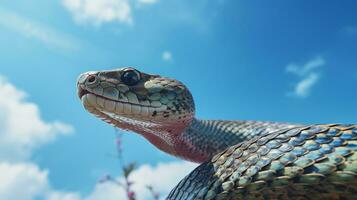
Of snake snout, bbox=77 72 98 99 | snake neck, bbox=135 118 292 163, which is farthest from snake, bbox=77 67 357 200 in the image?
snake neck, bbox=135 118 292 163

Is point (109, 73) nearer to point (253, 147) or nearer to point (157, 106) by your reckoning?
point (157, 106)

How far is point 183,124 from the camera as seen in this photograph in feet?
22.8

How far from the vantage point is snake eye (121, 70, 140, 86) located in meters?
6.54

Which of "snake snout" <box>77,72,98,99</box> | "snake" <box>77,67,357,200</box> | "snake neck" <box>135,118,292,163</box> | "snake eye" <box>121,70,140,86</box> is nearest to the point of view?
"snake" <box>77,67,357,200</box>

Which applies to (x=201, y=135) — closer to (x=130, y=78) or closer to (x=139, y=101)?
(x=130, y=78)

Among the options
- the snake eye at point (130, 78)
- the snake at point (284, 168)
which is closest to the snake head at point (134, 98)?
the snake eye at point (130, 78)

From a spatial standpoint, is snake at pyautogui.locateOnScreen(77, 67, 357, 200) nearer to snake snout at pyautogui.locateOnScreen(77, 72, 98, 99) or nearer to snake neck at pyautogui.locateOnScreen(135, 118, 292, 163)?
snake snout at pyautogui.locateOnScreen(77, 72, 98, 99)

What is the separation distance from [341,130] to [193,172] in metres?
1.11

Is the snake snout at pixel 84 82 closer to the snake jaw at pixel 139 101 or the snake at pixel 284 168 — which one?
the snake jaw at pixel 139 101

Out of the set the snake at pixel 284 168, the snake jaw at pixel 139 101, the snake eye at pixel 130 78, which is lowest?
the snake at pixel 284 168

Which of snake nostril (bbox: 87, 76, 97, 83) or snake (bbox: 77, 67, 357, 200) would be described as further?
snake nostril (bbox: 87, 76, 97, 83)

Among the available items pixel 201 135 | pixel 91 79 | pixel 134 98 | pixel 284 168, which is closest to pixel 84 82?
pixel 91 79

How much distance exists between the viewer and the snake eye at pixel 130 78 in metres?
6.54

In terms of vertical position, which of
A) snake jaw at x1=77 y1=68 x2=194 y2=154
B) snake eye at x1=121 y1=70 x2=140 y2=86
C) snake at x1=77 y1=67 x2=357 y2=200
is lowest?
snake at x1=77 y1=67 x2=357 y2=200
